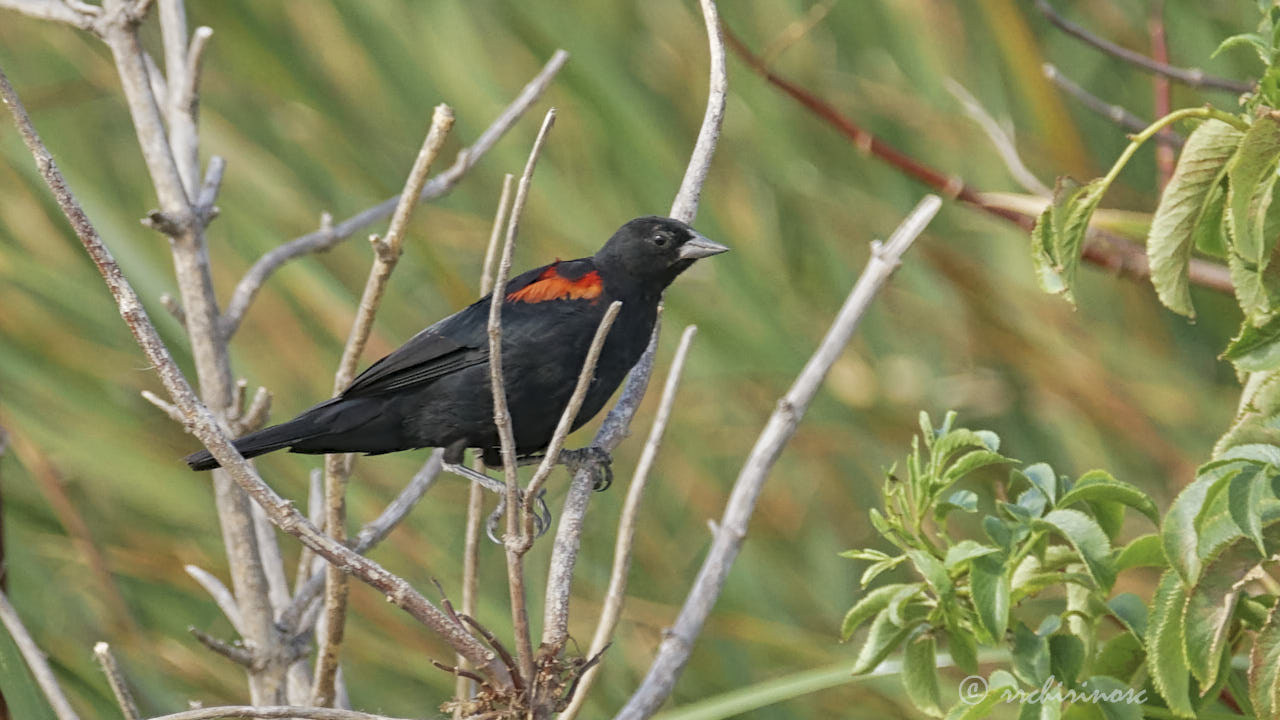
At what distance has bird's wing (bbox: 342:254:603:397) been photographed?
2758mm

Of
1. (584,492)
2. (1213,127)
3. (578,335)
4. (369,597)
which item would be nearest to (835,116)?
(578,335)

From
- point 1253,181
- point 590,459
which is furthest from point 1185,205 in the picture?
point 590,459

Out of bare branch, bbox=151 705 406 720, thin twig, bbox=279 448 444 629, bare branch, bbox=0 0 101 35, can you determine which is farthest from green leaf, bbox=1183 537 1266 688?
bare branch, bbox=0 0 101 35

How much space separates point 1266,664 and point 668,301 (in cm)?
226

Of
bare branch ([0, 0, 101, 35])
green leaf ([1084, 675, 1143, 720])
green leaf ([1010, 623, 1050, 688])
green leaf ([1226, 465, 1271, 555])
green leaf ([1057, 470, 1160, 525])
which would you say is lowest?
green leaf ([1084, 675, 1143, 720])

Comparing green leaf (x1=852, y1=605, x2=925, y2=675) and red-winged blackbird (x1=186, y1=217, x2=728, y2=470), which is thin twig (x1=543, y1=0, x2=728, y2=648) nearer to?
red-winged blackbird (x1=186, y1=217, x2=728, y2=470)

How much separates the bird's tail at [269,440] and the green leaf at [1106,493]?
1.40m

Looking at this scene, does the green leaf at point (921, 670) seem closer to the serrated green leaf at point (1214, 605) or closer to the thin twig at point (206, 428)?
the serrated green leaf at point (1214, 605)

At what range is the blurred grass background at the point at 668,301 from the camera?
3.18 meters

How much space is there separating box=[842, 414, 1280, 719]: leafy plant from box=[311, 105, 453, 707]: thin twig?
0.77 m

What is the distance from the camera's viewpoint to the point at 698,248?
281 centimetres

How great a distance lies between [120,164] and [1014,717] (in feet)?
9.66

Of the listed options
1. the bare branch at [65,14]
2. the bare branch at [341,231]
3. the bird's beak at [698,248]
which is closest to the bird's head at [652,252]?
the bird's beak at [698,248]

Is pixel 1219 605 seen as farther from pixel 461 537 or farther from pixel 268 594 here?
pixel 461 537
